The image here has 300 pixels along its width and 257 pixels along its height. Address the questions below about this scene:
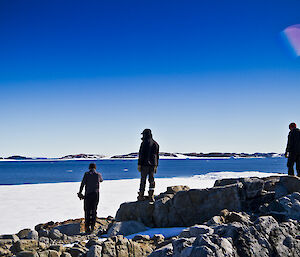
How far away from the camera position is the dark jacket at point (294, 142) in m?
11.2

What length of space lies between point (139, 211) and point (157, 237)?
243 cm

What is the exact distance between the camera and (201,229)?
621 cm

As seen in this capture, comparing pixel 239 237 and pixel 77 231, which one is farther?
pixel 77 231

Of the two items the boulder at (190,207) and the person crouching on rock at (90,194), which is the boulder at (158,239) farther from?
the person crouching on rock at (90,194)

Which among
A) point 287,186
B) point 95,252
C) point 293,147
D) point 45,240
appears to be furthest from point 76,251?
point 293,147

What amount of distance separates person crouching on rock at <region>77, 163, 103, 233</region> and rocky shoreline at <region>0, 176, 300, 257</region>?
0.60m

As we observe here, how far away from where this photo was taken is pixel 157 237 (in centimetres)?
771

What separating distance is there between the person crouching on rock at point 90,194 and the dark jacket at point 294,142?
6.81m

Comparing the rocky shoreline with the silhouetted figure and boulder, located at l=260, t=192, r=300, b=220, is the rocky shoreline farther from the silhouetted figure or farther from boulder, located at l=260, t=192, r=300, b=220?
the silhouetted figure

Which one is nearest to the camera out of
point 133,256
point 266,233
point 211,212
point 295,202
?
point 266,233

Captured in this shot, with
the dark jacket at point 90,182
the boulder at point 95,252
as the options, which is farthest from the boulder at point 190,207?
the boulder at point 95,252

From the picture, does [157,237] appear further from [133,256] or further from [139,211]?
[139,211]

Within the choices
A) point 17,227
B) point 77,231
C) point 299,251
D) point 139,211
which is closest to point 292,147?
point 139,211

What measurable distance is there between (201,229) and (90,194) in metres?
5.13
